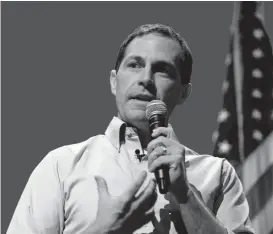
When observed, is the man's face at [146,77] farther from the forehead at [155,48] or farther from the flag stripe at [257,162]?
the flag stripe at [257,162]

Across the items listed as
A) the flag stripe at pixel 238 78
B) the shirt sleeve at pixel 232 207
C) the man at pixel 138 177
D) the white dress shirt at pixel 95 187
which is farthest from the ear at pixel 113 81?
the flag stripe at pixel 238 78

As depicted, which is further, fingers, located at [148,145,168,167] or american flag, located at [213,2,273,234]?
american flag, located at [213,2,273,234]

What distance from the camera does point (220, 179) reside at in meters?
3.19

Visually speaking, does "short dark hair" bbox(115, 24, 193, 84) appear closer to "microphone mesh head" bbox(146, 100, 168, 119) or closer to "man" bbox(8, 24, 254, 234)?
"man" bbox(8, 24, 254, 234)

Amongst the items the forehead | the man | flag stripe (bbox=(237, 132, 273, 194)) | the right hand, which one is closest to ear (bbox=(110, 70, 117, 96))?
the man

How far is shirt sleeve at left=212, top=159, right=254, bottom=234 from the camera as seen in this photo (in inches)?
123

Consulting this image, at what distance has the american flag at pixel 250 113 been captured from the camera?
6363mm

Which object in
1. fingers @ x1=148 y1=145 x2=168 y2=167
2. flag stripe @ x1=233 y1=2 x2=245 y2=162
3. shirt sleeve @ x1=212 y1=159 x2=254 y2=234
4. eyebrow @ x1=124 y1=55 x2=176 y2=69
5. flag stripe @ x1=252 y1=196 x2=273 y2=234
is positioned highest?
eyebrow @ x1=124 y1=55 x2=176 y2=69

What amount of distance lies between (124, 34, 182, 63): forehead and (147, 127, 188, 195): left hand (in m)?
0.58

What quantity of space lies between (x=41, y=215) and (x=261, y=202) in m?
3.62

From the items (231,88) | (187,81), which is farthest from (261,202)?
(187,81)

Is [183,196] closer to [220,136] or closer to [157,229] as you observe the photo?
[157,229]

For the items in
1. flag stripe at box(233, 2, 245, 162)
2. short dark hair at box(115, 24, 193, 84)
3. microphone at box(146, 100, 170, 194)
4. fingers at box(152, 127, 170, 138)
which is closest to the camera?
microphone at box(146, 100, 170, 194)

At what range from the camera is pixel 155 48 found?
11.1 ft
